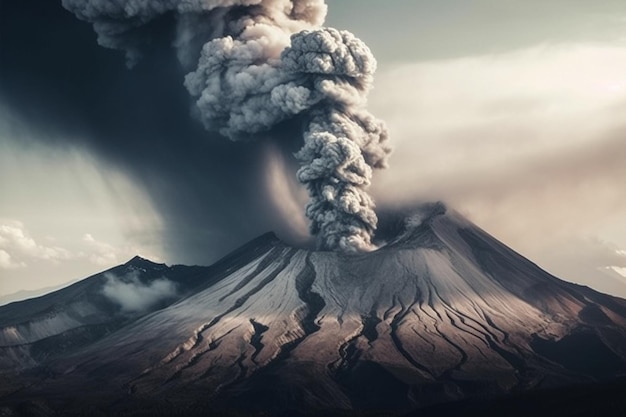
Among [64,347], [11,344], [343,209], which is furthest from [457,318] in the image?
[11,344]

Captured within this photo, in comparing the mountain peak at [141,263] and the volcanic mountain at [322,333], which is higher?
the mountain peak at [141,263]

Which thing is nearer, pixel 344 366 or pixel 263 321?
pixel 344 366

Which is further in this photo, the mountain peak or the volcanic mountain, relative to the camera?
the mountain peak

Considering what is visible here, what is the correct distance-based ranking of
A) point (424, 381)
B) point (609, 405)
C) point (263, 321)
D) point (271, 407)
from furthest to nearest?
point (263, 321)
point (424, 381)
point (271, 407)
point (609, 405)

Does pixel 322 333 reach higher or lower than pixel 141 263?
lower

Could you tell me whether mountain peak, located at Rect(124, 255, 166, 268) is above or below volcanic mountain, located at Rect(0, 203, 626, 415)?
above

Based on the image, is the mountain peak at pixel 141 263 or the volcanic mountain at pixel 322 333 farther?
the mountain peak at pixel 141 263

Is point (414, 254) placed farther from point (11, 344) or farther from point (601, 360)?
point (11, 344)

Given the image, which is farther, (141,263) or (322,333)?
(141,263)
